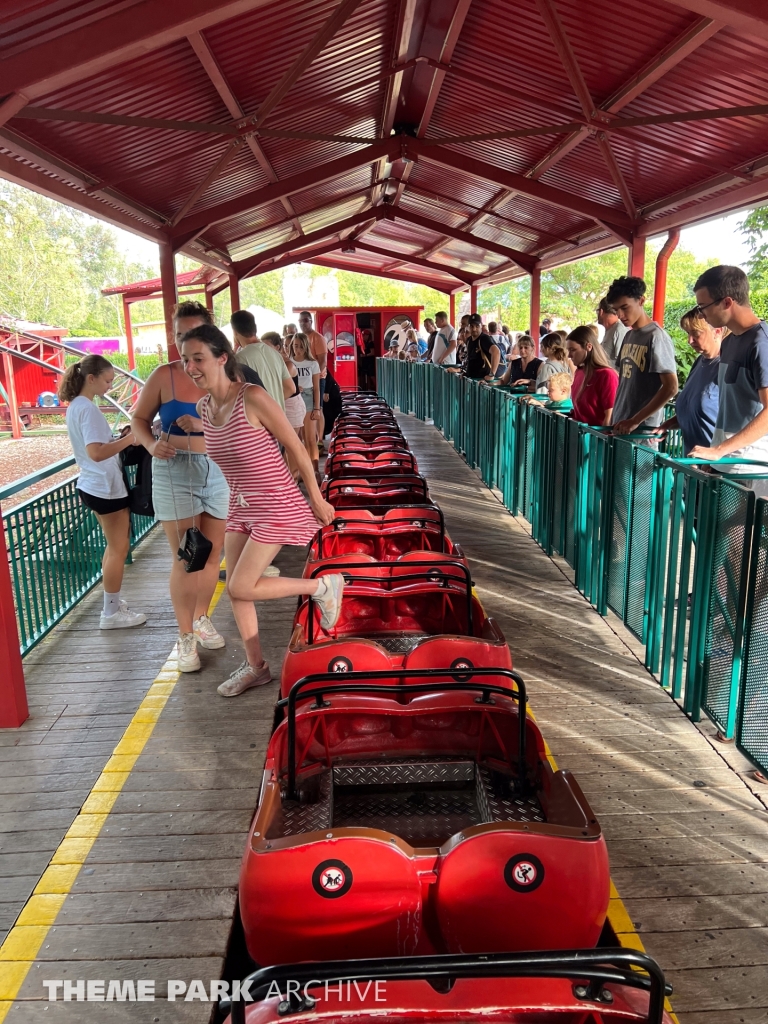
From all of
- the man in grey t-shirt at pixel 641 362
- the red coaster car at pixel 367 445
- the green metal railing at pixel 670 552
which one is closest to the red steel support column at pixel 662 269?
the green metal railing at pixel 670 552

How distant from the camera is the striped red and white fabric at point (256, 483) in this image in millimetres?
3268

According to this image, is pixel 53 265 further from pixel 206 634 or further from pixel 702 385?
pixel 702 385

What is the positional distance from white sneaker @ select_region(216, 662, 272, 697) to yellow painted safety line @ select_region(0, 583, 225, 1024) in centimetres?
30

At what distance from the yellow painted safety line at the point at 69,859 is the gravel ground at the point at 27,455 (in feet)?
70.6

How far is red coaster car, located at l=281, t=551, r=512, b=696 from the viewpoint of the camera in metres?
3.03

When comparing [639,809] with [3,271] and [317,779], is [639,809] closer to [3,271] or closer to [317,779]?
[317,779]

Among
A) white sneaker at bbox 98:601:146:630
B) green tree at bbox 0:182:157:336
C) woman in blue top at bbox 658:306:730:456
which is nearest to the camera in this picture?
woman in blue top at bbox 658:306:730:456

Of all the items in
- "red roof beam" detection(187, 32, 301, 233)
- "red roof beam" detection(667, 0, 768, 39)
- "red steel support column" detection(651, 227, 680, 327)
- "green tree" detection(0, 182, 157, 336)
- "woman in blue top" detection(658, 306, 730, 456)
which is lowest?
"woman in blue top" detection(658, 306, 730, 456)

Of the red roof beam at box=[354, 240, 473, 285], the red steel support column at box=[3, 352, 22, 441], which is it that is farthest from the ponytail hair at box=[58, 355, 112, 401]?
the red steel support column at box=[3, 352, 22, 441]

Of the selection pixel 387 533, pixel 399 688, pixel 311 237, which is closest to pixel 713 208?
pixel 387 533

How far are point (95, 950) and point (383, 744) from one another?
1.05m

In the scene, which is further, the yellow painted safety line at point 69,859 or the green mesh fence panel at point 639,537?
the green mesh fence panel at point 639,537

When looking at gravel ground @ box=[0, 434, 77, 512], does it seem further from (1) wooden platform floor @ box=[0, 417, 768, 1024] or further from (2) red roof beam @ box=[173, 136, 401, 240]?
(1) wooden platform floor @ box=[0, 417, 768, 1024]

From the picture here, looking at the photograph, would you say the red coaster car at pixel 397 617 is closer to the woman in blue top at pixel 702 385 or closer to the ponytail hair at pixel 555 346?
the woman in blue top at pixel 702 385
